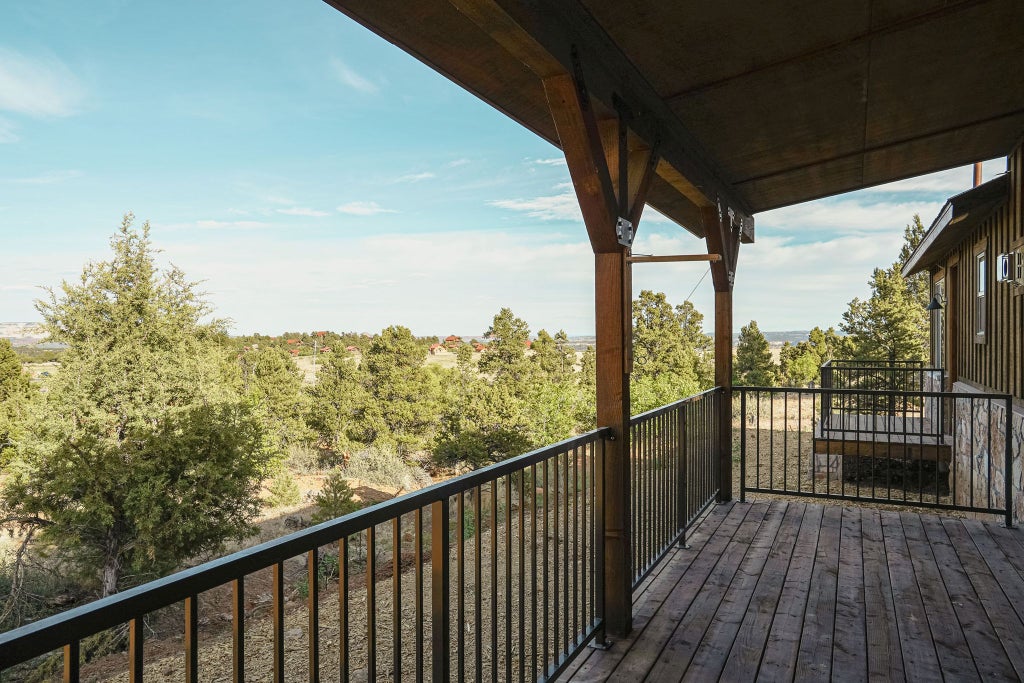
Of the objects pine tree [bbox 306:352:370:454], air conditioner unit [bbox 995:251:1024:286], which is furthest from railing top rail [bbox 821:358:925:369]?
pine tree [bbox 306:352:370:454]

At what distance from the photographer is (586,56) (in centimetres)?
223

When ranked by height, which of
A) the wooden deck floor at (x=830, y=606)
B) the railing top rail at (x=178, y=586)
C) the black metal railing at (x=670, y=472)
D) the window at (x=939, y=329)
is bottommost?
the wooden deck floor at (x=830, y=606)

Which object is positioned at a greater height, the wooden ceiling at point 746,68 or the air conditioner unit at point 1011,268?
the wooden ceiling at point 746,68

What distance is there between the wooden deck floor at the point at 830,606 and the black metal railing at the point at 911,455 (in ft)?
2.12

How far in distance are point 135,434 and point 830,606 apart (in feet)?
54.9

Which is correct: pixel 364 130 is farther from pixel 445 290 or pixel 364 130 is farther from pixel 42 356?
pixel 42 356

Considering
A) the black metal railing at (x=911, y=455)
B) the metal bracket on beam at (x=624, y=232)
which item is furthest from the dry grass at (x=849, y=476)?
the metal bracket on beam at (x=624, y=232)

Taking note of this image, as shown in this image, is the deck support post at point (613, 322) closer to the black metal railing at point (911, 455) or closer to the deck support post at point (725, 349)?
the deck support post at point (725, 349)

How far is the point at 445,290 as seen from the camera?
52031 millimetres

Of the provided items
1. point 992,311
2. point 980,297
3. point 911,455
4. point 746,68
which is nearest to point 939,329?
point 980,297

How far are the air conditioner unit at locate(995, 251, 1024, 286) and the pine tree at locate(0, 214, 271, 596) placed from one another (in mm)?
14588

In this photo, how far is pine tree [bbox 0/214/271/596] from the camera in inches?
533

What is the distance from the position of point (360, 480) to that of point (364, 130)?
114 feet

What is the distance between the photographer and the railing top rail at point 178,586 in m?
0.76
